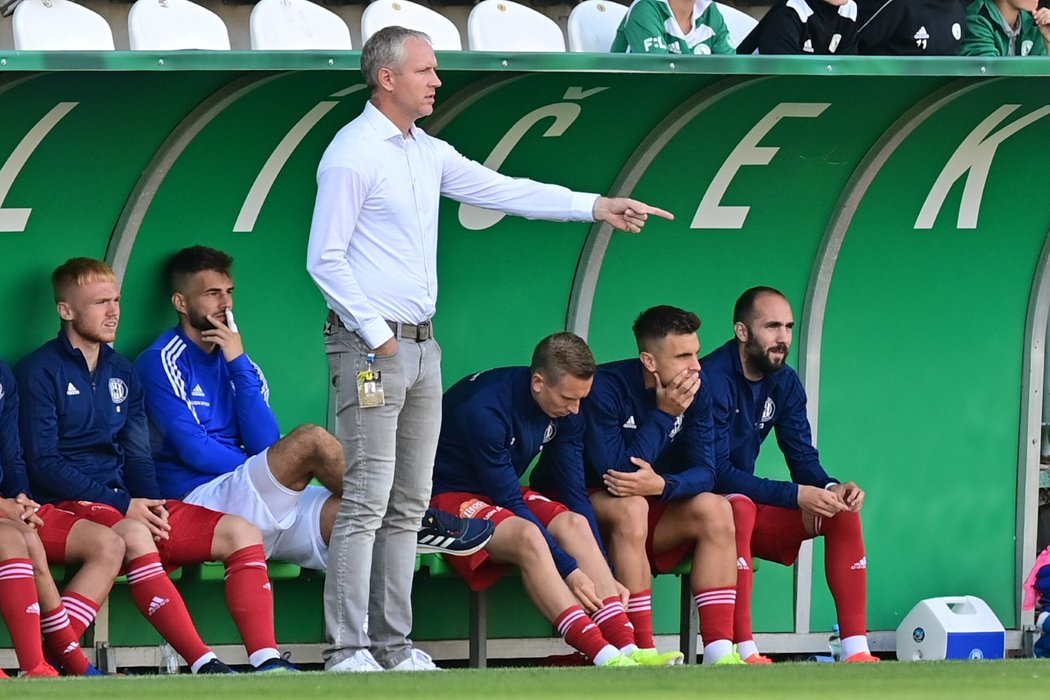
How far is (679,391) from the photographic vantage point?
650cm

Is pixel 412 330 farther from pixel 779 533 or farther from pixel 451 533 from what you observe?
pixel 779 533

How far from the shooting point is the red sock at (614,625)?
6.10 meters

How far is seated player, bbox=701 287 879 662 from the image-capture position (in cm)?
664

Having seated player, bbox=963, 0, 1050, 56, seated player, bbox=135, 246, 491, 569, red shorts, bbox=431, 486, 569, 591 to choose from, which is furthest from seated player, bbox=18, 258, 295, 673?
seated player, bbox=963, 0, 1050, 56

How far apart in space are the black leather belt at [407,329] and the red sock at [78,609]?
1.08 metres

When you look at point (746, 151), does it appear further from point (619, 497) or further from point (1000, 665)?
point (1000, 665)

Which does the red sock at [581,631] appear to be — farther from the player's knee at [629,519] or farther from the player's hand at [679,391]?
the player's hand at [679,391]

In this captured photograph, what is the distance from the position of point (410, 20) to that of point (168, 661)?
94.4 inches

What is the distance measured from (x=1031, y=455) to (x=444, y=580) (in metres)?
2.24

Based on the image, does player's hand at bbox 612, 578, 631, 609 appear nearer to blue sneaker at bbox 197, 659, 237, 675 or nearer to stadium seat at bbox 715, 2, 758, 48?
blue sneaker at bbox 197, 659, 237, 675

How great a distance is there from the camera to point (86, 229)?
6457 millimetres

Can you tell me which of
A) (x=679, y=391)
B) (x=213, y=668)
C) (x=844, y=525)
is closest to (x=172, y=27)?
(x=679, y=391)

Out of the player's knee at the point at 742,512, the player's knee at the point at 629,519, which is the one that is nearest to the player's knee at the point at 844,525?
the player's knee at the point at 742,512

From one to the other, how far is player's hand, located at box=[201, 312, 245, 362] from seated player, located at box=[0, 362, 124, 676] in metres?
0.76
